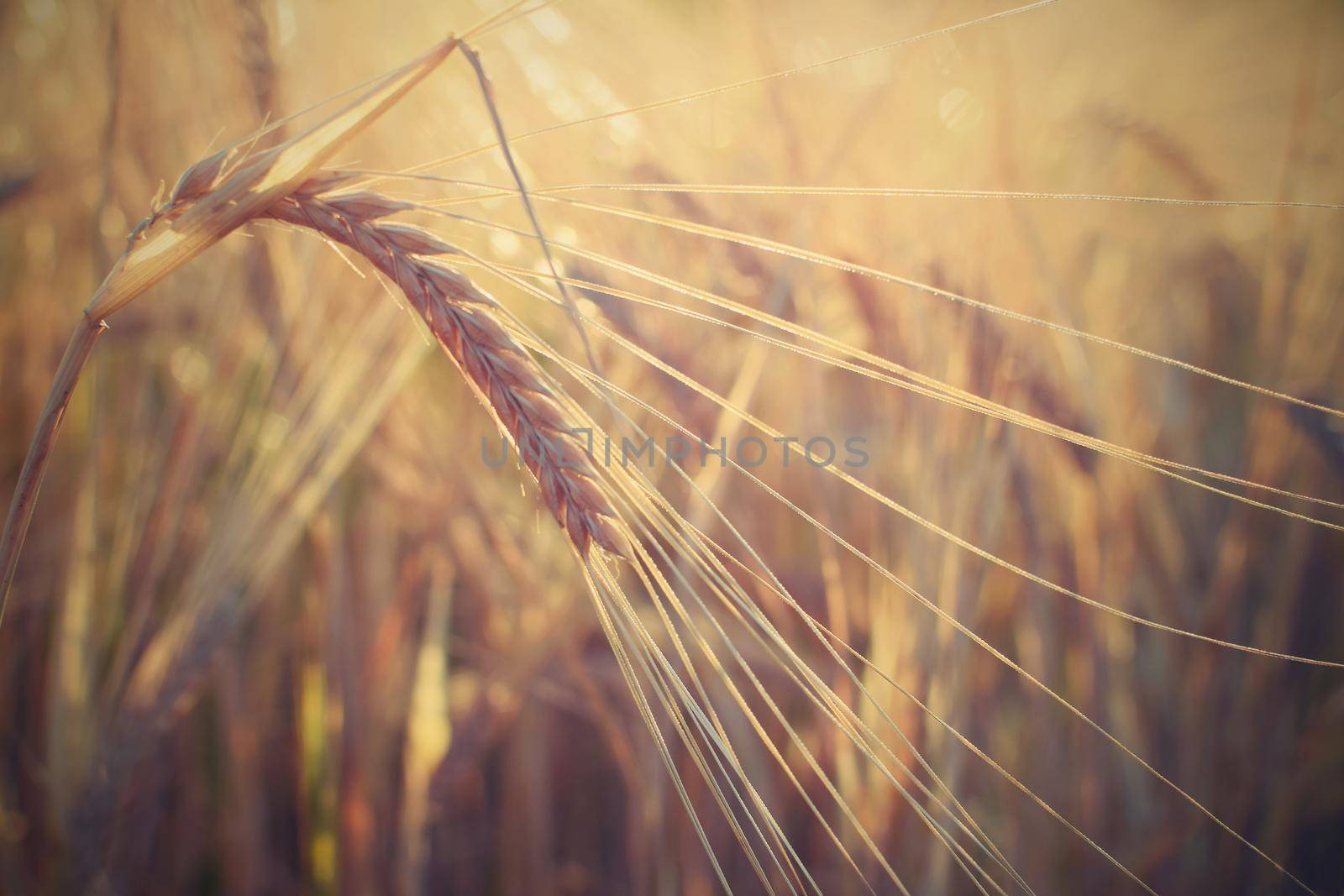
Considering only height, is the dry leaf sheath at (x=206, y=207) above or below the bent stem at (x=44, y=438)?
above

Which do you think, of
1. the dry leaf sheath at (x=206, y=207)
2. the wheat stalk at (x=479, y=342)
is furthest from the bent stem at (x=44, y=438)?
the wheat stalk at (x=479, y=342)

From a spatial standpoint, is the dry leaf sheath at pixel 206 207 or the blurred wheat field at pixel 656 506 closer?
the dry leaf sheath at pixel 206 207

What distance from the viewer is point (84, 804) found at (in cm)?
83

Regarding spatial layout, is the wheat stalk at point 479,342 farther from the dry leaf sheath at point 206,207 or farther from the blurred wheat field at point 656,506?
the blurred wheat field at point 656,506

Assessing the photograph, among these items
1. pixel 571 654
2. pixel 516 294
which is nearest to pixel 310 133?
pixel 571 654

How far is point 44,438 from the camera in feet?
1.67

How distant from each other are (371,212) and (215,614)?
65 centimetres

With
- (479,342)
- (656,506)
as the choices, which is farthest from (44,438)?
(656,506)

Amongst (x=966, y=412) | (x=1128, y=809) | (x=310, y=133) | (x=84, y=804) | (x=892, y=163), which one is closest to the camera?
(x=310, y=133)

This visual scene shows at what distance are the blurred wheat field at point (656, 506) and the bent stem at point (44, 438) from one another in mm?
359

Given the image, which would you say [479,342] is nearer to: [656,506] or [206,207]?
[206,207]

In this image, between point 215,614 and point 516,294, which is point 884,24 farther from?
point 215,614

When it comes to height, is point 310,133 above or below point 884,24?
below

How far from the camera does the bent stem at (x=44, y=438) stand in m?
0.49
